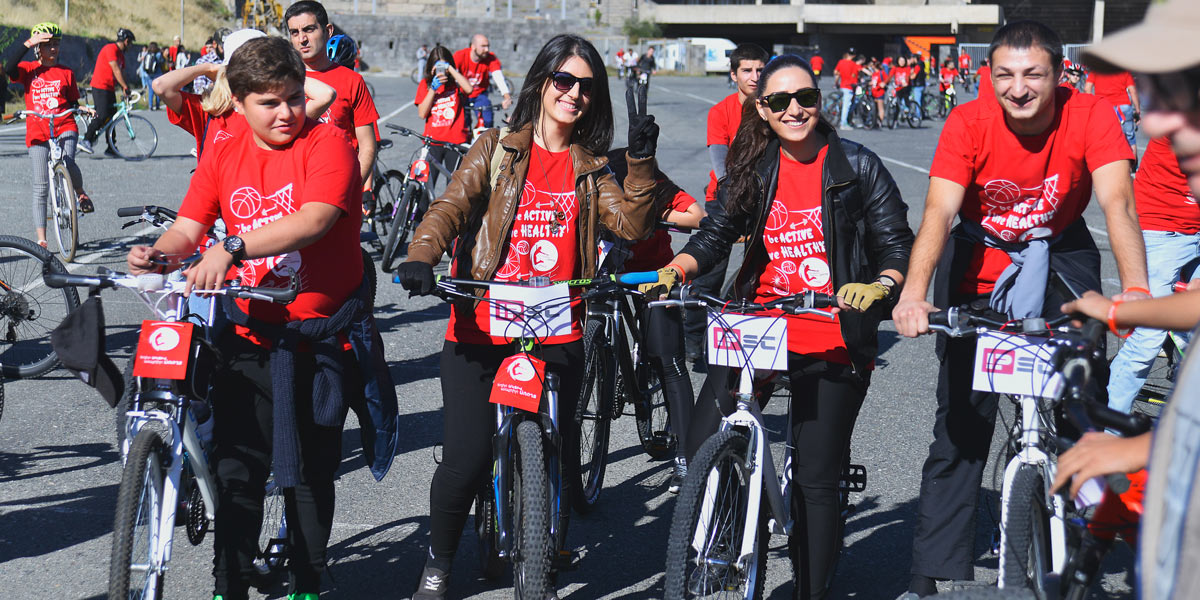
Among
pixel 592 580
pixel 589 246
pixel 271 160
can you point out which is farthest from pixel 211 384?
pixel 592 580

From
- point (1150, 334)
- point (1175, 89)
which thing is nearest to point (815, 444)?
point (1175, 89)

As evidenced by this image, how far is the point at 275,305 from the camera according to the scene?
386cm

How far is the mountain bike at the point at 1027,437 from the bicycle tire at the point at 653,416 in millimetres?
2284

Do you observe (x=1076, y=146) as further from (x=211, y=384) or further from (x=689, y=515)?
(x=211, y=384)

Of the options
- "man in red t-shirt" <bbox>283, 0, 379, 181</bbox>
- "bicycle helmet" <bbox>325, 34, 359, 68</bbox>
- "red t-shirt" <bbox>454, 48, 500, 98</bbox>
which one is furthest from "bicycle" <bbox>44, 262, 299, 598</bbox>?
"red t-shirt" <bbox>454, 48, 500, 98</bbox>

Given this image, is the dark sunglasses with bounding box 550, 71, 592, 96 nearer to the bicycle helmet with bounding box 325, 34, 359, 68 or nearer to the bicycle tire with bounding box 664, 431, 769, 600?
the bicycle tire with bounding box 664, 431, 769, 600

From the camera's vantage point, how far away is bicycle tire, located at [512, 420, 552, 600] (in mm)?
3699

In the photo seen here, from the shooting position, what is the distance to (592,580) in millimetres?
4559

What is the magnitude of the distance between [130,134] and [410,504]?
16.8 m

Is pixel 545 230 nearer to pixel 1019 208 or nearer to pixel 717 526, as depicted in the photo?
pixel 717 526

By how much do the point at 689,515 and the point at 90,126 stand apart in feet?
43.8

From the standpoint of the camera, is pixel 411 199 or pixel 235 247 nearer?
pixel 235 247

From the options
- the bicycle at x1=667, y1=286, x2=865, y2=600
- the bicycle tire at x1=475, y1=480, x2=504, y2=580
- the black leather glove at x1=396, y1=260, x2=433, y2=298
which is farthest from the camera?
the bicycle tire at x1=475, y1=480, x2=504, y2=580

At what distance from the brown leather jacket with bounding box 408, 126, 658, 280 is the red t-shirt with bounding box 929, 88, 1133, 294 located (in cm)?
101
